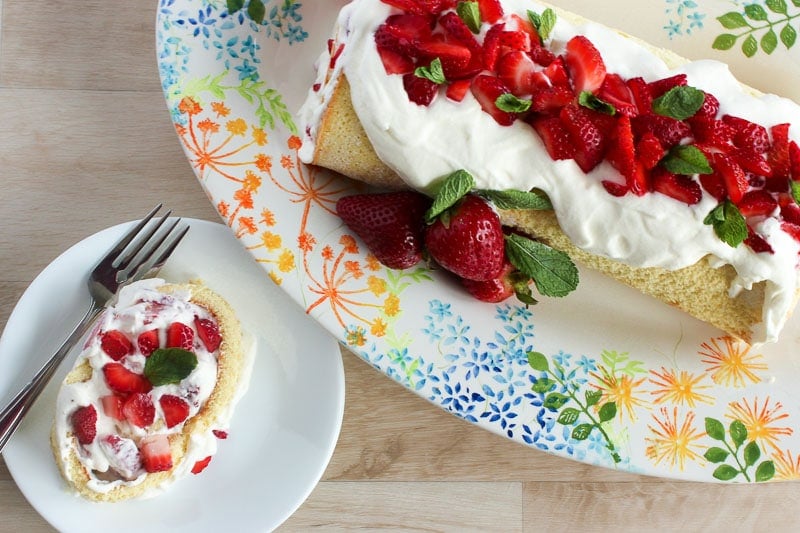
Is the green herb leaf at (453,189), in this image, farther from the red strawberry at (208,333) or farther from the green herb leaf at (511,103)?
the red strawberry at (208,333)

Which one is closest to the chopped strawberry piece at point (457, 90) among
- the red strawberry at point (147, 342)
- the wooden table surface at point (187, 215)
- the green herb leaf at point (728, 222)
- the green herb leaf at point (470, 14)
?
the green herb leaf at point (470, 14)

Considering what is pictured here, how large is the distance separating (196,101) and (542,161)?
81cm

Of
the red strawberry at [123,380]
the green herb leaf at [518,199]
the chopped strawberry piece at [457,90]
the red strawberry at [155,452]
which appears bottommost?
the red strawberry at [155,452]

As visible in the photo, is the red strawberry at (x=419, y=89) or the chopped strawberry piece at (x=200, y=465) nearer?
the red strawberry at (x=419, y=89)

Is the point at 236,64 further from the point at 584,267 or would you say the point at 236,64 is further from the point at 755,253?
the point at 755,253

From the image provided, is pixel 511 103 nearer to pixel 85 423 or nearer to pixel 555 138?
pixel 555 138

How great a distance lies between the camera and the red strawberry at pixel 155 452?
1671 millimetres

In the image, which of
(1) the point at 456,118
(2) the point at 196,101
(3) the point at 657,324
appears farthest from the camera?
(3) the point at 657,324

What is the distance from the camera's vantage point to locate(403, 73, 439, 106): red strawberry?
1566mm

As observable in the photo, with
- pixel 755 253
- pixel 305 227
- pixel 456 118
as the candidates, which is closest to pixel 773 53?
pixel 755 253

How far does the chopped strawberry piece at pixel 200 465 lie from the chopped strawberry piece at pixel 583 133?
1.11m

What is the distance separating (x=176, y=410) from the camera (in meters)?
1.68

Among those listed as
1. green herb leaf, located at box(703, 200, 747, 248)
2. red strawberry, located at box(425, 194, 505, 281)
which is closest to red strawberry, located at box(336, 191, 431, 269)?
red strawberry, located at box(425, 194, 505, 281)

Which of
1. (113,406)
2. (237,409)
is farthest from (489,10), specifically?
(113,406)
